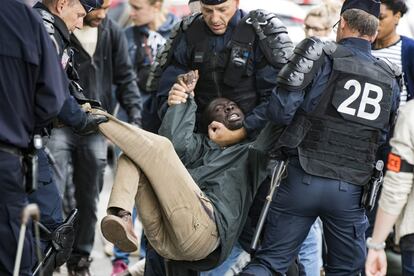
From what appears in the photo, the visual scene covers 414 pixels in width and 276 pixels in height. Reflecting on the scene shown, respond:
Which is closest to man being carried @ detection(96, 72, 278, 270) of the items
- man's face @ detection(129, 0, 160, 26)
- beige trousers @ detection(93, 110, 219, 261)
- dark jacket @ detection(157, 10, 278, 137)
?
beige trousers @ detection(93, 110, 219, 261)

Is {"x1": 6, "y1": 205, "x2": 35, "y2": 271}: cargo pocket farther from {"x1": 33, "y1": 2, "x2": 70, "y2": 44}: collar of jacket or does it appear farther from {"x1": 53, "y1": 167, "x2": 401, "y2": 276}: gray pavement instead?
{"x1": 53, "y1": 167, "x2": 401, "y2": 276}: gray pavement

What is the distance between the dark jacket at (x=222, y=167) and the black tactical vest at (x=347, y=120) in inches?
11.8

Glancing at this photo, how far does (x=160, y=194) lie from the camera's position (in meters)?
5.92

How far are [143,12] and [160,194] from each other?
4044 mm

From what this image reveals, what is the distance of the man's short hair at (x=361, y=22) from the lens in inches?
244

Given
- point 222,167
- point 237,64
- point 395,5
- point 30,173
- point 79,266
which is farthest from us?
point 79,266

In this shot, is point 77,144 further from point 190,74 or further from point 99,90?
point 190,74

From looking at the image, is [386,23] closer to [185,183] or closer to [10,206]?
[185,183]

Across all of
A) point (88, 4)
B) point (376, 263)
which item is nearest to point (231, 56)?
point (88, 4)

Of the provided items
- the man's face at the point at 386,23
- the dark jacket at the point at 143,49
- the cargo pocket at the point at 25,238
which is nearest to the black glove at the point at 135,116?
the dark jacket at the point at 143,49

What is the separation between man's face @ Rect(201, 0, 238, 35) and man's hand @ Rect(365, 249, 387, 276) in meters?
2.23

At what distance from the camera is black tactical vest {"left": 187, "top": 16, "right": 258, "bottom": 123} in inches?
266

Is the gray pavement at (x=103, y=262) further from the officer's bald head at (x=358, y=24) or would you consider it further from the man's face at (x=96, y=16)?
the officer's bald head at (x=358, y=24)

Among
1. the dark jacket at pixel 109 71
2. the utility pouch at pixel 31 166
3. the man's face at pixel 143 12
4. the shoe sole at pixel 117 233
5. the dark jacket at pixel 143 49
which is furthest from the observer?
the man's face at pixel 143 12
